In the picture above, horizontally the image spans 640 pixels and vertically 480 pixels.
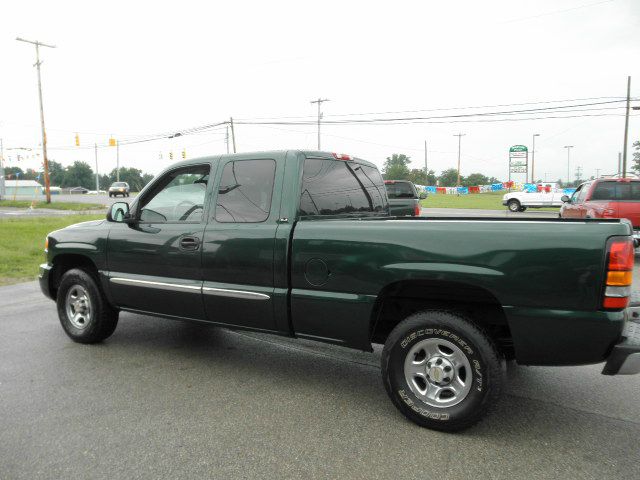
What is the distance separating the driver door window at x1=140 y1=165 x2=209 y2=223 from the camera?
14.1 ft

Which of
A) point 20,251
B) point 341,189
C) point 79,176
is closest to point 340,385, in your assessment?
point 341,189

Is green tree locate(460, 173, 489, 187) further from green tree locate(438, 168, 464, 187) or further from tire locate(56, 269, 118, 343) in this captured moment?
tire locate(56, 269, 118, 343)

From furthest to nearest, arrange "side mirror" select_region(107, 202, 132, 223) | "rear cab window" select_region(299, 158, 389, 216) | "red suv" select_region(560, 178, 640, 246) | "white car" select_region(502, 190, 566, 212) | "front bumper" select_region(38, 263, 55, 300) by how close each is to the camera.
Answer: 1. "white car" select_region(502, 190, 566, 212)
2. "red suv" select_region(560, 178, 640, 246)
3. "front bumper" select_region(38, 263, 55, 300)
4. "side mirror" select_region(107, 202, 132, 223)
5. "rear cab window" select_region(299, 158, 389, 216)

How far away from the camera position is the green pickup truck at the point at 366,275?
2.78m

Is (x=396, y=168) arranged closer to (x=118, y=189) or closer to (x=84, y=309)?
(x=118, y=189)

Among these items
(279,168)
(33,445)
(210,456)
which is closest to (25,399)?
(33,445)

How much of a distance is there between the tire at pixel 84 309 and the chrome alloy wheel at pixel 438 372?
3.18 meters

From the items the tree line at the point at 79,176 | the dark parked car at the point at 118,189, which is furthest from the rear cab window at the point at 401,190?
the tree line at the point at 79,176

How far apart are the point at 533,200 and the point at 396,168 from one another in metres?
77.7

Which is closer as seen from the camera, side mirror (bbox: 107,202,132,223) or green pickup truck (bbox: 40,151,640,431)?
green pickup truck (bbox: 40,151,640,431)

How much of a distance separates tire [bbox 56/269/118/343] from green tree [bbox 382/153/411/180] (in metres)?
92.8

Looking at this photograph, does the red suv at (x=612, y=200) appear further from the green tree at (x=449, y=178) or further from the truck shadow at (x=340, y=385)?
the green tree at (x=449, y=178)


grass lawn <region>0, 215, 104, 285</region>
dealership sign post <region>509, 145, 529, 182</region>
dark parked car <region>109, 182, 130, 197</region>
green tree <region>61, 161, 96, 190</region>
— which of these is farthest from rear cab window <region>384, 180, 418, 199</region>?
green tree <region>61, 161, 96, 190</region>

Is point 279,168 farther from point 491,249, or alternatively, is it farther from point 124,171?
point 124,171
